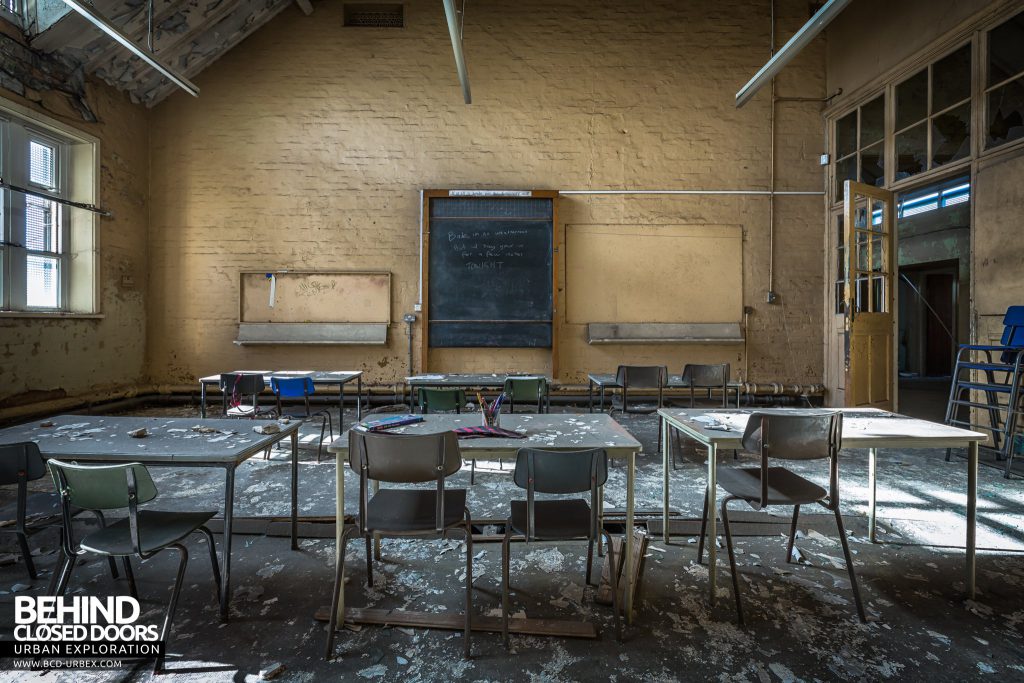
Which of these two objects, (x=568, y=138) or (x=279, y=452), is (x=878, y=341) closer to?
(x=568, y=138)

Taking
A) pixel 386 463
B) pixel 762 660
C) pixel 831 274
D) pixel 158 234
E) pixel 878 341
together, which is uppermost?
pixel 158 234

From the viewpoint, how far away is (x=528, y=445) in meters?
1.93

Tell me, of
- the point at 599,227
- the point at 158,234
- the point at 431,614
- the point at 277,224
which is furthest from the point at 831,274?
the point at 158,234

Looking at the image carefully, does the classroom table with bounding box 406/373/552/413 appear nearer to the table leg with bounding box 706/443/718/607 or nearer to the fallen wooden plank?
the table leg with bounding box 706/443/718/607

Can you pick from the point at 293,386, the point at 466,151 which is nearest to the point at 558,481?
the point at 293,386

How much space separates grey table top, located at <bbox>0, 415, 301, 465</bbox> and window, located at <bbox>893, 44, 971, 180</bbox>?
6094 millimetres

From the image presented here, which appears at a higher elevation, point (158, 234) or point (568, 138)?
point (568, 138)

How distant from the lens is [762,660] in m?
1.60

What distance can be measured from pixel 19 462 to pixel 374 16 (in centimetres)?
662

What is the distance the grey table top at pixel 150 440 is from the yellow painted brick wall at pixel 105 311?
10.9 ft

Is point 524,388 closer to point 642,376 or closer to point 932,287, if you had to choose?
point 642,376

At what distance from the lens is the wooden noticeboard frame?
619 cm

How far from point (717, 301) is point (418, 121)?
4.59m

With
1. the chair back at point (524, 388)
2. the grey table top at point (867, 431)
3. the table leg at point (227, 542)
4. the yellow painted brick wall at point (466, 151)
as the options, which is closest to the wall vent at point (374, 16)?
the yellow painted brick wall at point (466, 151)
